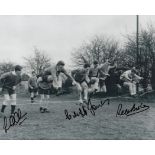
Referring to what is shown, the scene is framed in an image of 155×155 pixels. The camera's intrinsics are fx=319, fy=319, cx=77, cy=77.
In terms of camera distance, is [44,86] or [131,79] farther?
[131,79]

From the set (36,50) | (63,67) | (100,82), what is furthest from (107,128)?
(100,82)

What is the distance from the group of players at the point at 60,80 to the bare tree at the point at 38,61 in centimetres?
41

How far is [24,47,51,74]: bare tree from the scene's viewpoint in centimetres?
1366

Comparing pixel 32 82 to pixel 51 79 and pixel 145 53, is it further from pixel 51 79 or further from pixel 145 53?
pixel 145 53

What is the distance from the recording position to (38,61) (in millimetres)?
14367

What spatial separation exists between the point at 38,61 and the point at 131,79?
469cm

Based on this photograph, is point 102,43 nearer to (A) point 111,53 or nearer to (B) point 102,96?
(A) point 111,53

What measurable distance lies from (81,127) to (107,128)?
0.66 metres

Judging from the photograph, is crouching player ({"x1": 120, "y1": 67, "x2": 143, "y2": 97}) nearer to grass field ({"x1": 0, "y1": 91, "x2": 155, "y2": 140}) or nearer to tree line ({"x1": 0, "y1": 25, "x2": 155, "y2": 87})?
tree line ({"x1": 0, "y1": 25, "x2": 155, "y2": 87})

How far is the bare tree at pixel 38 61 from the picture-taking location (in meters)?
13.7

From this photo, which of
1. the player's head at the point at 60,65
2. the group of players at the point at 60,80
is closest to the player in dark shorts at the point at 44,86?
the group of players at the point at 60,80

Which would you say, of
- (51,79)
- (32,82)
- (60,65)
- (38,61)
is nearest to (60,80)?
(51,79)

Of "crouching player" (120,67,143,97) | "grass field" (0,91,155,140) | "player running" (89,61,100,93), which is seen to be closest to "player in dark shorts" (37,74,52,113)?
"grass field" (0,91,155,140)

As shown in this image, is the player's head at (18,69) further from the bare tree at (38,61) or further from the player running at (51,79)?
the bare tree at (38,61)
